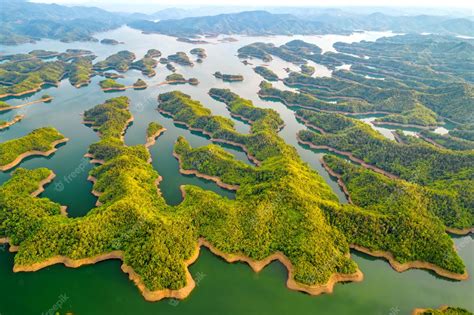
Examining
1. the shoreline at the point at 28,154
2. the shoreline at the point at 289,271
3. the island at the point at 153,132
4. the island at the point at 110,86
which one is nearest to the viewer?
the shoreline at the point at 289,271

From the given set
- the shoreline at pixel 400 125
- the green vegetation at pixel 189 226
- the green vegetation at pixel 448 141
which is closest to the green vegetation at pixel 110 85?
the green vegetation at pixel 189 226

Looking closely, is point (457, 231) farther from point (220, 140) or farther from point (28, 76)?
point (28, 76)

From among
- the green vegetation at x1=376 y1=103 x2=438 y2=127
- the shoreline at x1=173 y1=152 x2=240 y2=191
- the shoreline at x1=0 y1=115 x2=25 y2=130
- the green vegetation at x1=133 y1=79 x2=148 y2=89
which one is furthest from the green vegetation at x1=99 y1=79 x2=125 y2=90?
the green vegetation at x1=376 y1=103 x2=438 y2=127

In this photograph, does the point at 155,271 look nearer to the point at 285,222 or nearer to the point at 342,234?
the point at 285,222

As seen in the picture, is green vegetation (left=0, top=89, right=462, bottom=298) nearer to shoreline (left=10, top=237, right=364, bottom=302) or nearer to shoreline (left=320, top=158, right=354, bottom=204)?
shoreline (left=10, top=237, right=364, bottom=302)

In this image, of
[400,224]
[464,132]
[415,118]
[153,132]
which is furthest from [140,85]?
[464,132]

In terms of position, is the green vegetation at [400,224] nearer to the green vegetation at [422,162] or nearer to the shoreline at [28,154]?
the green vegetation at [422,162]
